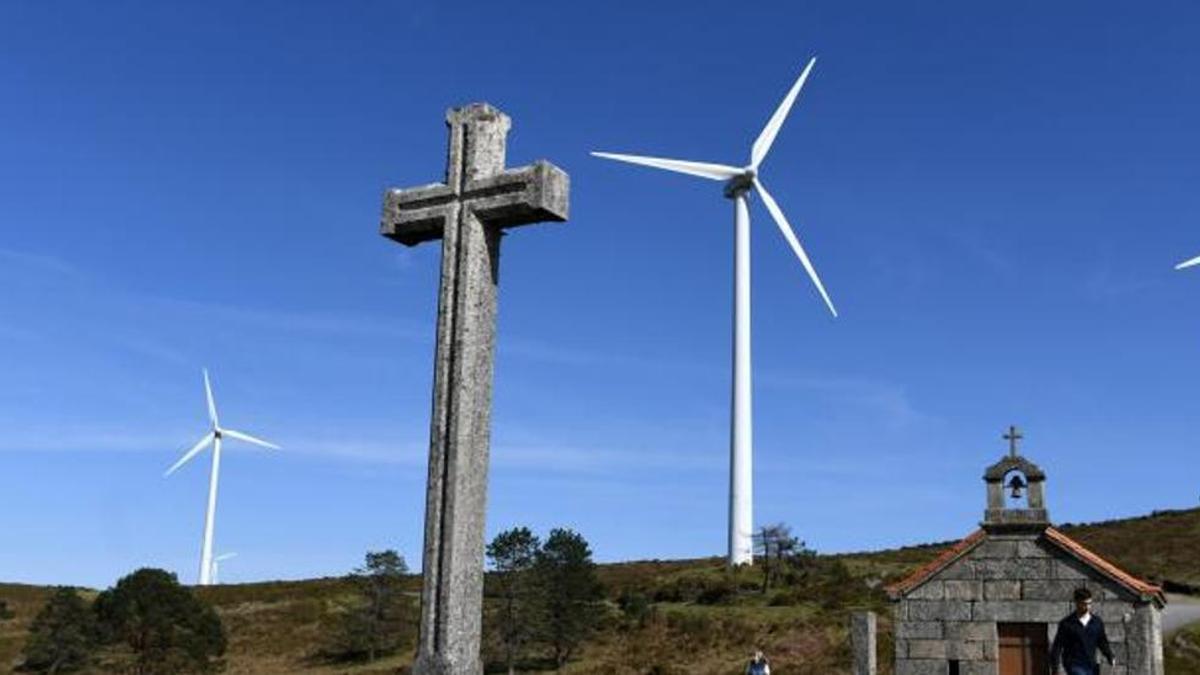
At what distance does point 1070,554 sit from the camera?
2602 cm

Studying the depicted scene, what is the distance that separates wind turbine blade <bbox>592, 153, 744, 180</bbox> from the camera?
52847mm

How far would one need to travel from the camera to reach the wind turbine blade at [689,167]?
52847 mm

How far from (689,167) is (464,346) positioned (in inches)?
1892

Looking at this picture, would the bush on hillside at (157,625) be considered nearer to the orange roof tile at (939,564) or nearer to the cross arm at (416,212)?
the orange roof tile at (939,564)

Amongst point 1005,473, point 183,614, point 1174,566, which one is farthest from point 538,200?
point 1174,566

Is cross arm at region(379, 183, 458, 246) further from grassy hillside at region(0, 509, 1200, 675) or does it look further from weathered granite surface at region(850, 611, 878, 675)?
grassy hillside at region(0, 509, 1200, 675)

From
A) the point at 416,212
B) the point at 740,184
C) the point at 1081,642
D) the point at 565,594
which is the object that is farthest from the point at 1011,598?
the point at 740,184

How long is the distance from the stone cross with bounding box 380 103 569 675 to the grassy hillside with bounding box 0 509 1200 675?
98.6 ft

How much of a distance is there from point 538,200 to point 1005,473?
20.3m

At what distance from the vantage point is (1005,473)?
26484 mm

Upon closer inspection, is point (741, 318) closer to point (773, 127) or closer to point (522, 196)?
point (773, 127)

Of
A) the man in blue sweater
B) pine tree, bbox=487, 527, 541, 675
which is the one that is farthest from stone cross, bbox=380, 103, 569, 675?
pine tree, bbox=487, 527, 541, 675

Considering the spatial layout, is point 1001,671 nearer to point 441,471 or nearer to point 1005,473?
point 1005,473

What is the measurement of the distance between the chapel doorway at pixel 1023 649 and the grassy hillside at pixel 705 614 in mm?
10109
